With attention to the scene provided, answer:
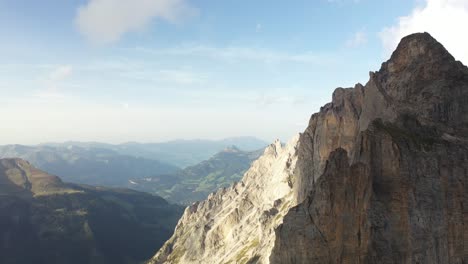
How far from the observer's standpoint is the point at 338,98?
114 meters

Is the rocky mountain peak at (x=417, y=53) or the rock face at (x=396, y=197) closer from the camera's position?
the rock face at (x=396, y=197)

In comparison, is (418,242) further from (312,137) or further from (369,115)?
(312,137)

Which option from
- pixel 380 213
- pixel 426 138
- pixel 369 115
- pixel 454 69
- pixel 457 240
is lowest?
pixel 457 240

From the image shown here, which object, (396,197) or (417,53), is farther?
(417,53)

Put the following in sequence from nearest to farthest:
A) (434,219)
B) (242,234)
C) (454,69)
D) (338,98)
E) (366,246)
→ 1. (366,246)
2. (434,219)
3. (454,69)
4. (338,98)
5. (242,234)

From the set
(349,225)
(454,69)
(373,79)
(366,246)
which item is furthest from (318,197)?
(373,79)

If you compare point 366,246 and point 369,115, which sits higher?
point 369,115

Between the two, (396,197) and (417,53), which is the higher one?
(417,53)

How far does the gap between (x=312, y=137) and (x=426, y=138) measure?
68664 mm

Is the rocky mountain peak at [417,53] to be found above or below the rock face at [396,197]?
above

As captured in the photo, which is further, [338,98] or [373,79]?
[338,98]

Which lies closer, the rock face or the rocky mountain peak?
the rock face

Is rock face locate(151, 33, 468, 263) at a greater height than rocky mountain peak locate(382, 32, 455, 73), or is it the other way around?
rocky mountain peak locate(382, 32, 455, 73)

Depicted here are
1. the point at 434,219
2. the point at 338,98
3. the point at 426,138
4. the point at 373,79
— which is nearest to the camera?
the point at 434,219
